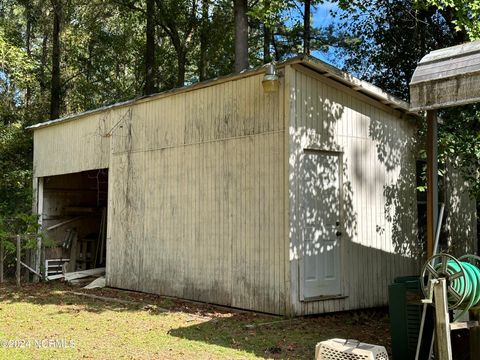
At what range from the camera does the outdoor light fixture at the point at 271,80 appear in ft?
23.7

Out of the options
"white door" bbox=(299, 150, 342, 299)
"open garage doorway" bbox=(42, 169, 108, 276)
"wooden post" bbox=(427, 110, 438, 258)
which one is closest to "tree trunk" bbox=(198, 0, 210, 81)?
"open garage doorway" bbox=(42, 169, 108, 276)

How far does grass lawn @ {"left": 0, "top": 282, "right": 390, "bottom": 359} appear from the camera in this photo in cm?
538

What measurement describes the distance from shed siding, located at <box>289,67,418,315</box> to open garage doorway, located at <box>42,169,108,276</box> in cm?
664

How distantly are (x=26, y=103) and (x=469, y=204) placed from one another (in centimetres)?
1848

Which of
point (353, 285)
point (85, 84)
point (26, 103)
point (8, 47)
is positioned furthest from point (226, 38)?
point (353, 285)

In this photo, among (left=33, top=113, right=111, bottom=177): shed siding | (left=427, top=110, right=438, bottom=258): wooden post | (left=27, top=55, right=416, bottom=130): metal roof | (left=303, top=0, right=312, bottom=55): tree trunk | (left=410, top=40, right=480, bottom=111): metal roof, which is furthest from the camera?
(left=303, top=0, right=312, bottom=55): tree trunk

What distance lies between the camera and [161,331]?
253 inches

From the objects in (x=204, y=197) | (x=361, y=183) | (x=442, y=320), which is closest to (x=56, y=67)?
(x=204, y=197)

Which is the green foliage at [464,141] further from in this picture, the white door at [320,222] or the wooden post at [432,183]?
the wooden post at [432,183]

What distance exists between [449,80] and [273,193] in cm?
316

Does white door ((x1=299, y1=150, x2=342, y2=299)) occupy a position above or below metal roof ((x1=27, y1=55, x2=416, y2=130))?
below

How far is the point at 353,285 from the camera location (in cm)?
775

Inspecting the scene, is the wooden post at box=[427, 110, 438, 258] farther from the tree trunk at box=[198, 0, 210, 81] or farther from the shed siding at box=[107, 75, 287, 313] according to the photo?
the tree trunk at box=[198, 0, 210, 81]

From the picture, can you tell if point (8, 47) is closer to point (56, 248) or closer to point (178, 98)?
point (56, 248)
